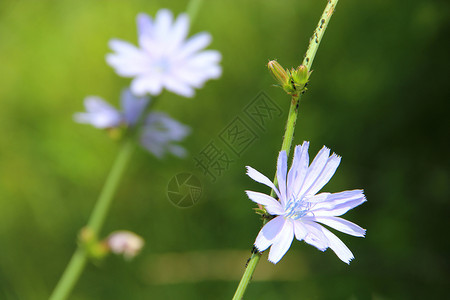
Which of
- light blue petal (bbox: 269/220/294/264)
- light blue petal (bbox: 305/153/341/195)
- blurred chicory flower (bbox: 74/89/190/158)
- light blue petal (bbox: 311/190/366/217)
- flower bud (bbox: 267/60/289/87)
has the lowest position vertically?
light blue petal (bbox: 269/220/294/264)

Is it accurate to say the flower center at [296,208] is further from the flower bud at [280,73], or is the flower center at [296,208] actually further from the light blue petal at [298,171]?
the flower bud at [280,73]

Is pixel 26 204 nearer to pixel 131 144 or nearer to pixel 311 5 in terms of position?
pixel 131 144

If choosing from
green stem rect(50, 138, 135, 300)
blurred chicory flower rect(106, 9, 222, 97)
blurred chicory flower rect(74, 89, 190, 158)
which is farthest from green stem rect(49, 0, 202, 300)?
blurred chicory flower rect(106, 9, 222, 97)

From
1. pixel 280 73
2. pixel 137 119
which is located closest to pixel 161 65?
pixel 137 119

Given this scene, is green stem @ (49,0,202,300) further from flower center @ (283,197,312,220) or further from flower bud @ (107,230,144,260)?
flower center @ (283,197,312,220)

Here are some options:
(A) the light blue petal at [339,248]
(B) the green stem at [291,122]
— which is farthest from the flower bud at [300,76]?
(A) the light blue petal at [339,248]

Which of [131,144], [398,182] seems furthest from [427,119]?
[131,144]
